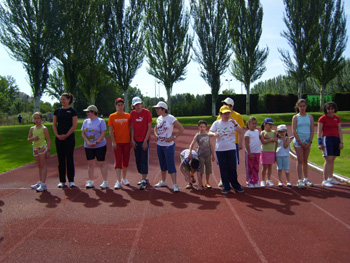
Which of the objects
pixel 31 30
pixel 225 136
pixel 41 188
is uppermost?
pixel 31 30

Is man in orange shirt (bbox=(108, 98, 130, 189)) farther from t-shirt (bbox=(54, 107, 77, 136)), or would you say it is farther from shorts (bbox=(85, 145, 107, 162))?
t-shirt (bbox=(54, 107, 77, 136))

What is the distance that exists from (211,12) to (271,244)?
31.8m

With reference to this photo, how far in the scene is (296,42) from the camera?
3197 cm

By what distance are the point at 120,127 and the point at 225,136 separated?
7.59ft

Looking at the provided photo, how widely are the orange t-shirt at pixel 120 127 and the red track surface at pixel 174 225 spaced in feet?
3.73

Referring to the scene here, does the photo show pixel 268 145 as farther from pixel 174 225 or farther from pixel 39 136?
pixel 39 136

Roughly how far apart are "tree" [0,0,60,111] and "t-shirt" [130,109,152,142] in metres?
19.9

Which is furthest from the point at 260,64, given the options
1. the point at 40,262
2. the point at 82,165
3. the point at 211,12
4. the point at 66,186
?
the point at 40,262

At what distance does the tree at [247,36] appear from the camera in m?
31.5

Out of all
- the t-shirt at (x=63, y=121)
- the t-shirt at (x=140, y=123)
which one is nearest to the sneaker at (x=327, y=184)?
the t-shirt at (x=140, y=123)

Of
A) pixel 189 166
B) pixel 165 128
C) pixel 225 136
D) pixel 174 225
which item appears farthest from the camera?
pixel 189 166

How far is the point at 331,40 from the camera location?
33.4m

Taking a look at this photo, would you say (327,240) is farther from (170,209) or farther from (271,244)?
(170,209)

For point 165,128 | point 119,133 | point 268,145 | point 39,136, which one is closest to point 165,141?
point 165,128
